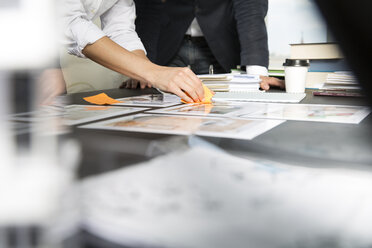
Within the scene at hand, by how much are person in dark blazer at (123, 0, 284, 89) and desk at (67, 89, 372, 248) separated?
116 cm

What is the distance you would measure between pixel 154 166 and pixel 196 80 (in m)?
0.70

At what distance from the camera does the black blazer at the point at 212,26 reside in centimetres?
179

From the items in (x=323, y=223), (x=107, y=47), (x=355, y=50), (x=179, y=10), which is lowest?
(x=323, y=223)

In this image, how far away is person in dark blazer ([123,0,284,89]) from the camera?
1794 mm

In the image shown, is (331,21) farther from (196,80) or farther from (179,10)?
(179,10)

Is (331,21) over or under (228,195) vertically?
over

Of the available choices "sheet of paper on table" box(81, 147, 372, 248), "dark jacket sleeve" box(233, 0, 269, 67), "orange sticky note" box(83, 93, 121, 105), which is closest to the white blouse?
"orange sticky note" box(83, 93, 121, 105)

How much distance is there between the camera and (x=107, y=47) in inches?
46.9

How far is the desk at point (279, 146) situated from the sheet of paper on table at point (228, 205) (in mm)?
39

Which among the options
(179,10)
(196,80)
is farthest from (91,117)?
(179,10)

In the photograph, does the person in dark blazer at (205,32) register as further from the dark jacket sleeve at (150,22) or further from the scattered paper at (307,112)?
the scattered paper at (307,112)

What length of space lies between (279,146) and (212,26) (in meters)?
1.45

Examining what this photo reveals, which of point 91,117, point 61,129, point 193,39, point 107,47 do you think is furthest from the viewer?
point 193,39

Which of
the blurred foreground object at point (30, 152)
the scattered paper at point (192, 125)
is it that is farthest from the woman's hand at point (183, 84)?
the blurred foreground object at point (30, 152)
